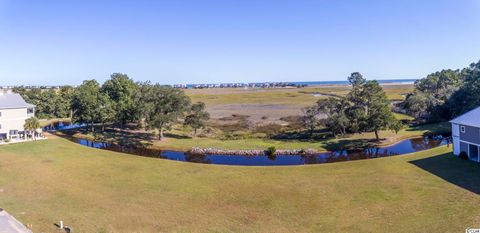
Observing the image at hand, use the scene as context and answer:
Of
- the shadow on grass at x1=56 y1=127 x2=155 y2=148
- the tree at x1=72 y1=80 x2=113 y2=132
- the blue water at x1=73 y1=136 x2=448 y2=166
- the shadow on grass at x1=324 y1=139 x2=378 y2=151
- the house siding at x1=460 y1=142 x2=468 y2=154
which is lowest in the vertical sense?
the blue water at x1=73 y1=136 x2=448 y2=166

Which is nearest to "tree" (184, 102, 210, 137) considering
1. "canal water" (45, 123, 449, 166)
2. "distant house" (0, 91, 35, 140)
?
"canal water" (45, 123, 449, 166)

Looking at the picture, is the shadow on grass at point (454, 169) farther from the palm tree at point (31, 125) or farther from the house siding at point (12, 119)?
the house siding at point (12, 119)

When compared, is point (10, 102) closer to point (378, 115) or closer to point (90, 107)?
point (90, 107)

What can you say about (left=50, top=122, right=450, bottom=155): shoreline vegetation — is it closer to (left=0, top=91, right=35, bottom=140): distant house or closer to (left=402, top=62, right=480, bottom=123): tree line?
(left=402, top=62, right=480, bottom=123): tree line

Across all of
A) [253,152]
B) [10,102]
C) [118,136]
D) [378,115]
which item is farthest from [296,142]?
[10,102]

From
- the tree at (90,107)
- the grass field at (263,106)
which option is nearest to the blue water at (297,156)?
the tree at (90,107)

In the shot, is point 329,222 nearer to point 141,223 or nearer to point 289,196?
point 289,196

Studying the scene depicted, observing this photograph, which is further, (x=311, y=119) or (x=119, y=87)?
(x=119, y=87)
